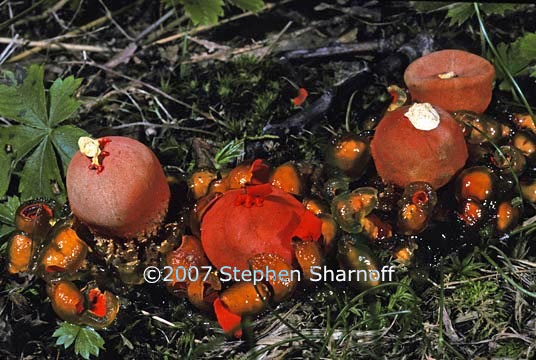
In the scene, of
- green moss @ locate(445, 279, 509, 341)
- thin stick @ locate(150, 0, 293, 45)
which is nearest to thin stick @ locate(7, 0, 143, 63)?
thin stick @ locate(150, 0, 293, 45)

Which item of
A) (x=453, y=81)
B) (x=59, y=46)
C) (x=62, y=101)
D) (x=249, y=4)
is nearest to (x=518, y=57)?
(x=453, y=81)

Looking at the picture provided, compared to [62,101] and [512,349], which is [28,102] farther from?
[512,349]

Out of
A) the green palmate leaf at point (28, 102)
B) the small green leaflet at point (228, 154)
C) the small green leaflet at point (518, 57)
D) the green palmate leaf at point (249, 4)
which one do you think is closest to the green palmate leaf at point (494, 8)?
the small green leaflet at point (518, 57)

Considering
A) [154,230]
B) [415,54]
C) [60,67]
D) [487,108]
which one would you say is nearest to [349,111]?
[415,54]

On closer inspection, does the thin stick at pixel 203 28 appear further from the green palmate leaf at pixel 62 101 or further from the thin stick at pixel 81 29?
the green palmate leaf at pixel 62 101

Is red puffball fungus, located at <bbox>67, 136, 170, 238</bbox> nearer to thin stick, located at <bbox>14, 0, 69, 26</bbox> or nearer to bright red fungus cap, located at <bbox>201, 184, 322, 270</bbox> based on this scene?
bright red fungus cap, located at <bbox>201, 184, 322, 270</bbox>

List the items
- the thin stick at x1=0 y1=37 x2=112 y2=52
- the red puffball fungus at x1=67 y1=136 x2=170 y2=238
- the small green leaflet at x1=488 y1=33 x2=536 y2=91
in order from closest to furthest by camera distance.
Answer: the red puffball fungus at x1=67 y1=136 x2=170 y2=238 < the small green leaflet at x1=488 y1=33 x2=536 y2=91 < the thin stick at x1=0 y1=37 x2=112 y2=52
